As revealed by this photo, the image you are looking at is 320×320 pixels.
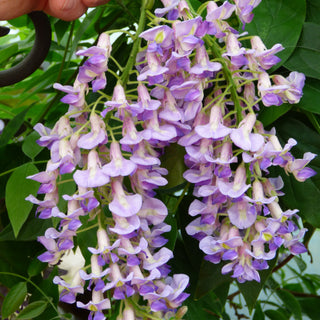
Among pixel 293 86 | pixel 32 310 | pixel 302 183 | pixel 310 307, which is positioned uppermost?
pixel 293 86

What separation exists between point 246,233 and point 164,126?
84 mm

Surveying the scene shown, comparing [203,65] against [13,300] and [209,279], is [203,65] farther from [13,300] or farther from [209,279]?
[13,300]

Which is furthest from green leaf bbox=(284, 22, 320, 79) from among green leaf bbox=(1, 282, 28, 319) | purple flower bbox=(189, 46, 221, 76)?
green leaf bbox=(1, 282, 28, 319)

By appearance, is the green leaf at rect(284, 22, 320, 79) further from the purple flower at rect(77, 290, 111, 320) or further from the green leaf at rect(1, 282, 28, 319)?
the green leaf at rect(1, 282, 28, 319)

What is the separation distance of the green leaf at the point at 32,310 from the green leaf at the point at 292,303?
369mm

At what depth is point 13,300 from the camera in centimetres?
47

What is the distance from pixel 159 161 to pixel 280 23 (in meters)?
0.17

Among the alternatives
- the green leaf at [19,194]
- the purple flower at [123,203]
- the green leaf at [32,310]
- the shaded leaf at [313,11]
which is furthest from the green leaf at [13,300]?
the shaded leaf at [313,11]

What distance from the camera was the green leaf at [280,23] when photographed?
374 mm

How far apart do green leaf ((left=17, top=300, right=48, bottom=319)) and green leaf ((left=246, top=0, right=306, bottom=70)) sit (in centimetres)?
31

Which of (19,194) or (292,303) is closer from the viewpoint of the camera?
(19,194)

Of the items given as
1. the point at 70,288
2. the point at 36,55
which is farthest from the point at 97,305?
the point at 36,55

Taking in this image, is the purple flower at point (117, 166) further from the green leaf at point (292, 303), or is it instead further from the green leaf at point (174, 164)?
the green leaf at point (292, 303)

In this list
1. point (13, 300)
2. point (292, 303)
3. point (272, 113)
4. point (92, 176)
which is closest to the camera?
point (92, 176)
